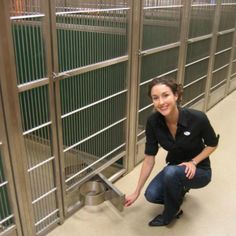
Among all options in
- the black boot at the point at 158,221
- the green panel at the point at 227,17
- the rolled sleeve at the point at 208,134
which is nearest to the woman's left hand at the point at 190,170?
the rolled sleeve at the point at 208,134

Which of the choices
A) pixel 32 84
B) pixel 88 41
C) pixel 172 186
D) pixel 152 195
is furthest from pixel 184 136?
pixel 32 84

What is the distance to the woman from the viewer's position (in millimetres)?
1843

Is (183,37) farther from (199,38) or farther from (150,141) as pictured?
(150,141)

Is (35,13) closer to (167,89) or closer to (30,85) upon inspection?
(30,85)

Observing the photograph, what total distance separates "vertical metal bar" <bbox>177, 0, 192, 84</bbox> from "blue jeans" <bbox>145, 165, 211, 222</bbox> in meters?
1.34

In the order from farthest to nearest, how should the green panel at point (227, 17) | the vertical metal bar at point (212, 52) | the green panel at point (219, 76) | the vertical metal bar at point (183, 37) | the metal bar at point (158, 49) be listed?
the green panel at point (219, 76) < the green panel at point (227, 17) < the vertical metal bar at point (212, 52) < the vertical metal bar at point (183, 37) < the metal bar at point (158, 49)

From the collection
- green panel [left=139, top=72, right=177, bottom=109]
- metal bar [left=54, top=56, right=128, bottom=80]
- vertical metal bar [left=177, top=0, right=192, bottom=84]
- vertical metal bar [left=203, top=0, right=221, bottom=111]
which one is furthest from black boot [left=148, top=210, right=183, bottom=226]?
vertical metal bar [left=203, top=0, right=221, bottom=111]

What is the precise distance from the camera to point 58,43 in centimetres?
168

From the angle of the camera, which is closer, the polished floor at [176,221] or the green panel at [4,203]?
the green panel at [4,203]

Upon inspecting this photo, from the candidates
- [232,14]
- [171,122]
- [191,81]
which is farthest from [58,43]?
[232,14]

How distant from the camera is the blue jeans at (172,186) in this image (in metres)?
1.86

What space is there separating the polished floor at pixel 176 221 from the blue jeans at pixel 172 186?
143 mm

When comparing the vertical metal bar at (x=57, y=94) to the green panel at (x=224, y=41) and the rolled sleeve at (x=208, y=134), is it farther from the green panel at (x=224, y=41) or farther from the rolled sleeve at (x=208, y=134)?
the green panel at (x=224, y=41)

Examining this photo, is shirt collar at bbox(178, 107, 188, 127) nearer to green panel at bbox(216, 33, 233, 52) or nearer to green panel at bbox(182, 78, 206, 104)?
green panel at bbox(182, 78, 206, 104)
